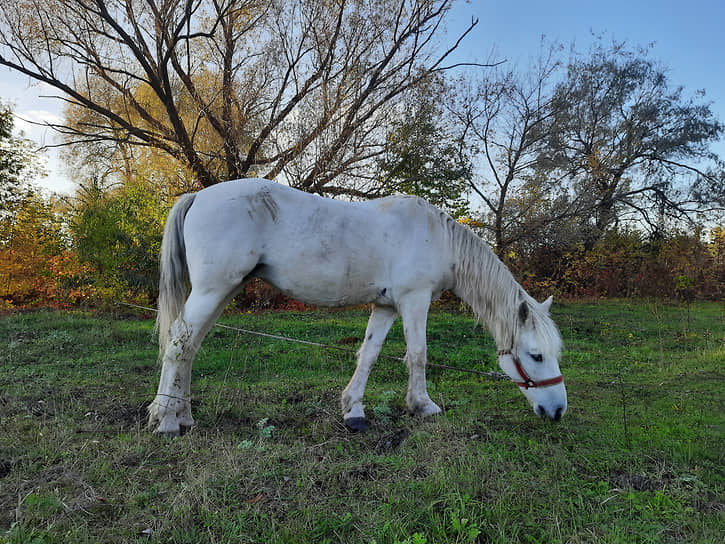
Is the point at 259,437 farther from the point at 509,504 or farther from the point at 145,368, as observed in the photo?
the point at 145,368

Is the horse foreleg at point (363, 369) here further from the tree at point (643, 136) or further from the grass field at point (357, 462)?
the tree at point (643, 136)

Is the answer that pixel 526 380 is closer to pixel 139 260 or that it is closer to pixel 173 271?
pixel 173 271

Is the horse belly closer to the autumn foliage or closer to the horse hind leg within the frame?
the horse hind leg

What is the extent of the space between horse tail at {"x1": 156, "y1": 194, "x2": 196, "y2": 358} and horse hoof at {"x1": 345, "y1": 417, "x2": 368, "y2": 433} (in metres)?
1.53

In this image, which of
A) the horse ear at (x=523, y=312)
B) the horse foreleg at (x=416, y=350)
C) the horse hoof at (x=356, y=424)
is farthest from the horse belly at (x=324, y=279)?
the horse ear at (x=523, y=312)

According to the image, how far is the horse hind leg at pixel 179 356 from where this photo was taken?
10.7 ft

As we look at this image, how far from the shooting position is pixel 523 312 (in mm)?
3527

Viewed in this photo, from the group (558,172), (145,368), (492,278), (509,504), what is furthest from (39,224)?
(558,172)

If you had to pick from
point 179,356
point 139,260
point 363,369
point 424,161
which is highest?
point 424,161

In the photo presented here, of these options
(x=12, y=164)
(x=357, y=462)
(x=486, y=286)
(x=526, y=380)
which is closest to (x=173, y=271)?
(x=357, y=462)

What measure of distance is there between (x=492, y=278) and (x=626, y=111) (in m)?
20.4

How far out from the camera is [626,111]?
1970 cm

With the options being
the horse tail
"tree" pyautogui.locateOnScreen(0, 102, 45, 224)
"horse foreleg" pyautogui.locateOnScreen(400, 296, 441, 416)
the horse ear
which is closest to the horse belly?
"horse foreleg" pyautogui.locateOnScreen(400, 296, 441, 416)

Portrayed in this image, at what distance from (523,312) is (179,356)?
104 inches
